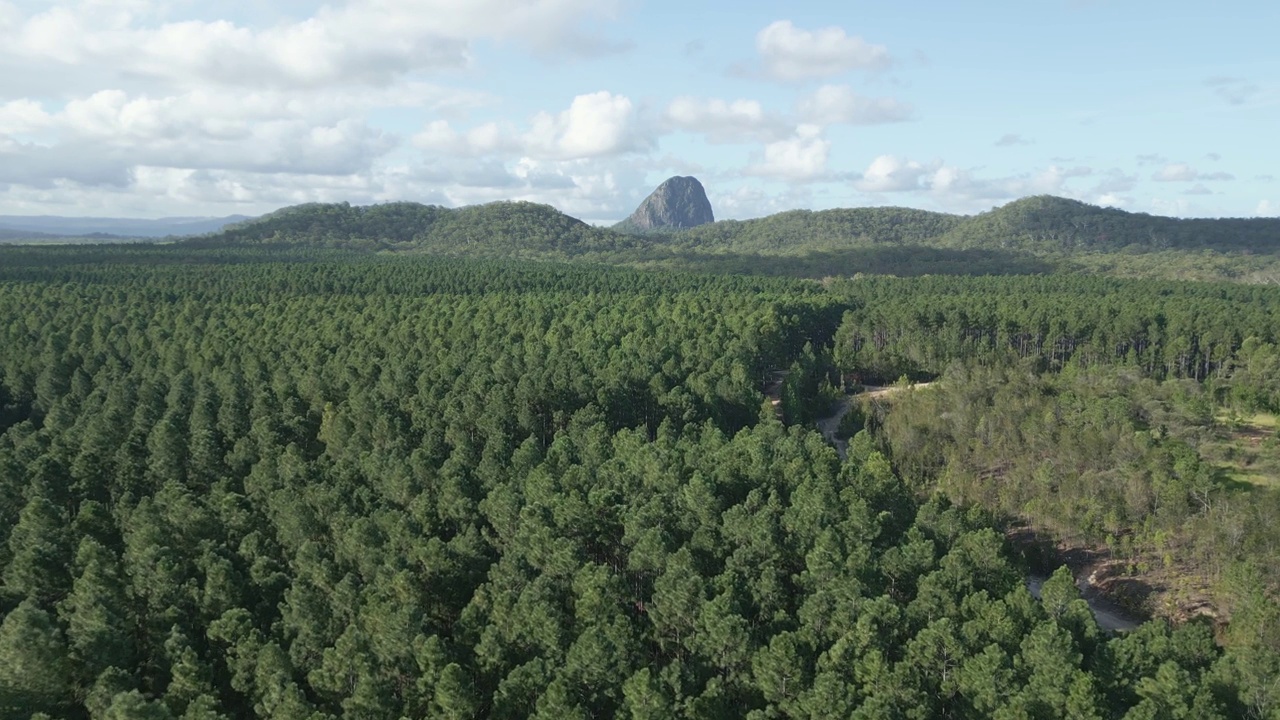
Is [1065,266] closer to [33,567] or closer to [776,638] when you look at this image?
[776,638]

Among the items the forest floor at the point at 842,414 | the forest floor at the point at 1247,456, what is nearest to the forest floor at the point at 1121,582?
the forest floor at the point at 1247,456

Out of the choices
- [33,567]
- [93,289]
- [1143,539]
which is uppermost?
[93,289]

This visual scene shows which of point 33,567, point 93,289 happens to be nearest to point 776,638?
point 33,567

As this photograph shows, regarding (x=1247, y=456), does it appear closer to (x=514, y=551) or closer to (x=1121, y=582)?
(x=1121, y=582)

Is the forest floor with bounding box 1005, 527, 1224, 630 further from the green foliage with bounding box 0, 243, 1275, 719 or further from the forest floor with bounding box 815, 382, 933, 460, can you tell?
the forest floor with bounding box 815, 382, 933, 460

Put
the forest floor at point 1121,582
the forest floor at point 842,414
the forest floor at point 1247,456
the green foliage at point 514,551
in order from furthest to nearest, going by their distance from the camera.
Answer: the forest floor at point 842,414, the forest floor at point 1247,456, the forest floor at point 1121,582, the green foliage at point 514,551

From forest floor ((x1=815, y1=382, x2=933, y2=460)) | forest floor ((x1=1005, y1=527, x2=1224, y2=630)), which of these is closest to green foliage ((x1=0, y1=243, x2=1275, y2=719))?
forest floor ((x1=815, y1=382, x2=933, y2=460))

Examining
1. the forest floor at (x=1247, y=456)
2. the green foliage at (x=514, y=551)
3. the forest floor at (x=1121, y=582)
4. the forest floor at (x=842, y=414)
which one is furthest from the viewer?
the forest floor at (x=842, y=414)

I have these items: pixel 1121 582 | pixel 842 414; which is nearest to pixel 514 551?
pixel 1121 582

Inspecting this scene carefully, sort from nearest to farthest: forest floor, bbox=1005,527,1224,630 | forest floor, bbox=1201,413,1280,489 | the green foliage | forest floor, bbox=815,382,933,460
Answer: the green foliage → forest floor, bbox=1005,527,1224,630 → forest floor, bbox=1201,413,1280,489 → forest floor, bbox=815,382,933,460

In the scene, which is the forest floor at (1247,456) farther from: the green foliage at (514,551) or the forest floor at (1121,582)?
the forest floor at (1121,582)

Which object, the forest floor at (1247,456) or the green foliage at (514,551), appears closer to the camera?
the green foliage at (514,551)
